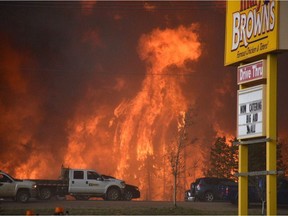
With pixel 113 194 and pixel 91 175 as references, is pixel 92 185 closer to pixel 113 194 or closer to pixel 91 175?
pixel 91 175

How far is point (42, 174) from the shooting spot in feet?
259

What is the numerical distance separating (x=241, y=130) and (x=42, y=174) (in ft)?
186

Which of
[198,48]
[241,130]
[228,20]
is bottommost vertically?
[241,130]

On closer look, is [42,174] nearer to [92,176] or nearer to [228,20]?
[92,176]

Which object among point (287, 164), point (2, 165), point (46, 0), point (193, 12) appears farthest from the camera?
point (193, 12)

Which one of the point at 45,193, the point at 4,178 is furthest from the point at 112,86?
the point at 4,178

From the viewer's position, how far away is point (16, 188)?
43.4 metres

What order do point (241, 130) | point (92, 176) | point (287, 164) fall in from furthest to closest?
point (287, 164)
point (92, 176)
point (241, 130)

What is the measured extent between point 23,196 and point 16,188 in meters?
0.65

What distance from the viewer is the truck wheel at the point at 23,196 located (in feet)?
143

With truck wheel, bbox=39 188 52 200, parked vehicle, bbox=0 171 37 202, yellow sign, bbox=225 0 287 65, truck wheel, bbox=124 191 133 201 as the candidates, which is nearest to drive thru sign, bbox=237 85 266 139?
yellow sign, bbox=225 0 287 65

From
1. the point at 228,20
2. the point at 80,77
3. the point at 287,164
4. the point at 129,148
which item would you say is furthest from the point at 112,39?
the point at 228,20

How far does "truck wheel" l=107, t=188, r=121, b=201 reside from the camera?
47.6 metres

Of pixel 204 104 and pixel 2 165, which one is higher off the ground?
pixel 204 104
